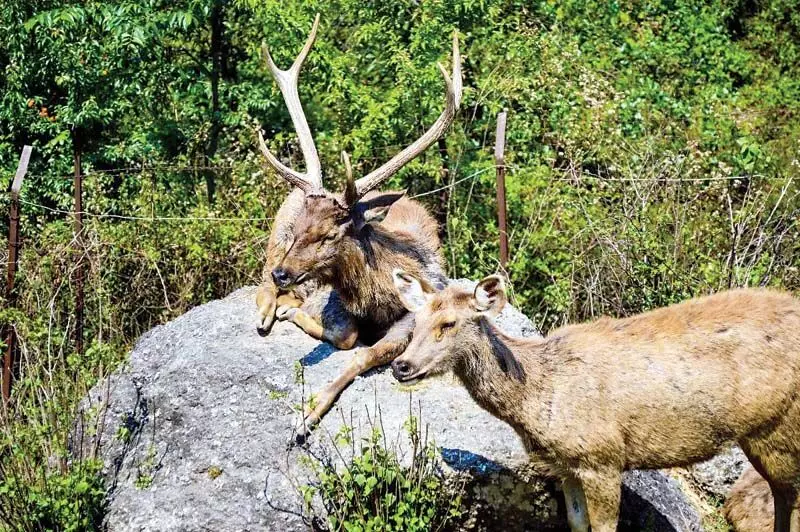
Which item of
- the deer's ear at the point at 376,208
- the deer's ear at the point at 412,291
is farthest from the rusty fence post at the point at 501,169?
the deer's ear at the point at 412,291

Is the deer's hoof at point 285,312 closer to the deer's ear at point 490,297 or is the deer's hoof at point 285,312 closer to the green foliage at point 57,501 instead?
the green foliage at point 57,501

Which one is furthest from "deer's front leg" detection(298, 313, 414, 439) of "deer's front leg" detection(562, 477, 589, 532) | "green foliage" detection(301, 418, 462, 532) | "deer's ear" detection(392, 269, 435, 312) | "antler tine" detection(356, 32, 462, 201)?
"deer's front leg" detection(562, 477, 589, 532)

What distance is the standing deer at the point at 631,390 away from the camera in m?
6.69

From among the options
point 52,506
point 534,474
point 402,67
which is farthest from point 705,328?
point 402,67

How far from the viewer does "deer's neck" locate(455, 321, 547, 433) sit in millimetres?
6754

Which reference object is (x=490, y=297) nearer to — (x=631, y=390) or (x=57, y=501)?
(x=631, y=390)

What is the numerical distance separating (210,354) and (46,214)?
4296 millimetres

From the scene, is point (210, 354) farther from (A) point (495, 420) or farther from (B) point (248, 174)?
(B) point (248, 174)

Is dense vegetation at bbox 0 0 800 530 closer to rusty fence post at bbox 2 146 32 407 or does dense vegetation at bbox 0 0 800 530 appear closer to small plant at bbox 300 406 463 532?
rusty fence post at bbox 2 146 32 407

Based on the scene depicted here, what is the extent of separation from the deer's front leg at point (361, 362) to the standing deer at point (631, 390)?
98cm

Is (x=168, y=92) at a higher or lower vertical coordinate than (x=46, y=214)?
higher

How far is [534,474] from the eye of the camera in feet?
23.7

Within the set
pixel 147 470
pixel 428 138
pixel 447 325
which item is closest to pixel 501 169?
pixel 428 138

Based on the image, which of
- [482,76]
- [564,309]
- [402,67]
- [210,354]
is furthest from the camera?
[482,76]
